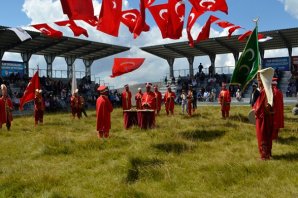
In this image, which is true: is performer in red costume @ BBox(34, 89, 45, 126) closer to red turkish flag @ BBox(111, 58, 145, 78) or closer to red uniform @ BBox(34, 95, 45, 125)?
red uniform @ BBox(34, 95, 45, 125)

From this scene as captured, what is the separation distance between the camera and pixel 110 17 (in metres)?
12.2

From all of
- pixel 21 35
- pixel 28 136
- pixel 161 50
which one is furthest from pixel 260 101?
pixel 161 50

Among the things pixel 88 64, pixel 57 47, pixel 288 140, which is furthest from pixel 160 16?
pixel 88 64

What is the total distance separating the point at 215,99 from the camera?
1492 inches

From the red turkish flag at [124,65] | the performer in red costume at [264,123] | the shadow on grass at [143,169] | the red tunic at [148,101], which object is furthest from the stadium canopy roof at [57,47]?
the performer in red costume at [264,123]

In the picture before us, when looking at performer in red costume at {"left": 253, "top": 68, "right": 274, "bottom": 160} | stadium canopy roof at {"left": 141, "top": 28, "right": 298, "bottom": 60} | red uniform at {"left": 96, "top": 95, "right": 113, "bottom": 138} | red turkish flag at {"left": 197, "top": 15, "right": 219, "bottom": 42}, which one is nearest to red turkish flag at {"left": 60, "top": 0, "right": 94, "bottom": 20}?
red uniform at {"left": 96, "top": 95, "right": 113, "bottom": 138}

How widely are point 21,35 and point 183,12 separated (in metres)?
5.62

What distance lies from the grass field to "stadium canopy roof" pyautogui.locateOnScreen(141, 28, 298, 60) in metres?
25.5

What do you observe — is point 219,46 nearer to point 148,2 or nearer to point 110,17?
point 148,2

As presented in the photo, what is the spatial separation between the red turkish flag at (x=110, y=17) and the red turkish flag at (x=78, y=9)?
48 cm

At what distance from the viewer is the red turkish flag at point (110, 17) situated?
1211 centimetres

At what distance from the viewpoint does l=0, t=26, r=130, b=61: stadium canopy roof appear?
3531 cm

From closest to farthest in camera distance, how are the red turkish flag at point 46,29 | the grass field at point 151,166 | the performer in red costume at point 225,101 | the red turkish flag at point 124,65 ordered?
the grass field at point 151,166, the red turkish flag at point 124,65, the red turkish flag at point 46,29, the performer in red costume at point 225,101

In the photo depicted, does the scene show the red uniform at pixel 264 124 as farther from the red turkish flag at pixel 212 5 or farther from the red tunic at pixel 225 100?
the red tunic at pixel 225 100
